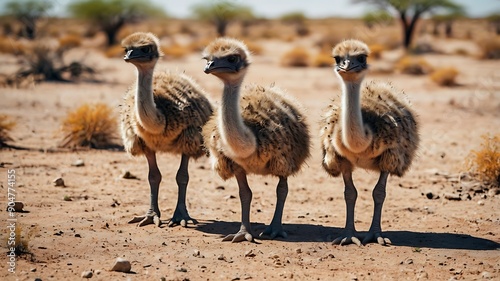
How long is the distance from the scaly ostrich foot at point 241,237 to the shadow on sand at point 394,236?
0.71ft

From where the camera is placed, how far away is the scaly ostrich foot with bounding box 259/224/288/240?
6.91 metres

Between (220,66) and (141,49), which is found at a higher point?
(141,49)

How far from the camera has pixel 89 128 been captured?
448 inches

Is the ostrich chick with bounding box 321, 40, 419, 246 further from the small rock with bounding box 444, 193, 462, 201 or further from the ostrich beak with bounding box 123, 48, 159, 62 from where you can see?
the ostrich beak with bounding box 123, 48, 159, 62

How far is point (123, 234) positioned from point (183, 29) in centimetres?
4735

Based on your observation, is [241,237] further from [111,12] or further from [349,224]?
[111,12]

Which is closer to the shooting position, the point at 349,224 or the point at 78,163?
the point at 349,224


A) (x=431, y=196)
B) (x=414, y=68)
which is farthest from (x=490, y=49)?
(x=431, y=196)

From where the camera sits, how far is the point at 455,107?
1580 centimetres

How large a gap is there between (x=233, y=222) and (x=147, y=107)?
163 cm

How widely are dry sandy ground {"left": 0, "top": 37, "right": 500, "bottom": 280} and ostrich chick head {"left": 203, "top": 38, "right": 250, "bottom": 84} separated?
5.35 feet

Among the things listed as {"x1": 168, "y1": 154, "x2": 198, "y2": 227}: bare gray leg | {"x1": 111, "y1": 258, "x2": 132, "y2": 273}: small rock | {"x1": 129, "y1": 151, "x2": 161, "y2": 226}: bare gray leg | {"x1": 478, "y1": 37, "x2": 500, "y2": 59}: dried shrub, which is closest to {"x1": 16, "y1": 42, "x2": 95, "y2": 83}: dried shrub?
{"x1": 129, "y1": 151, "x2": 161, "y2": 226}: bare gray leg

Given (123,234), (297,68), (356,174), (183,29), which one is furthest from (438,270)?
(183,29)

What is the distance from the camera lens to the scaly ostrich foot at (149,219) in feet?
24.2
